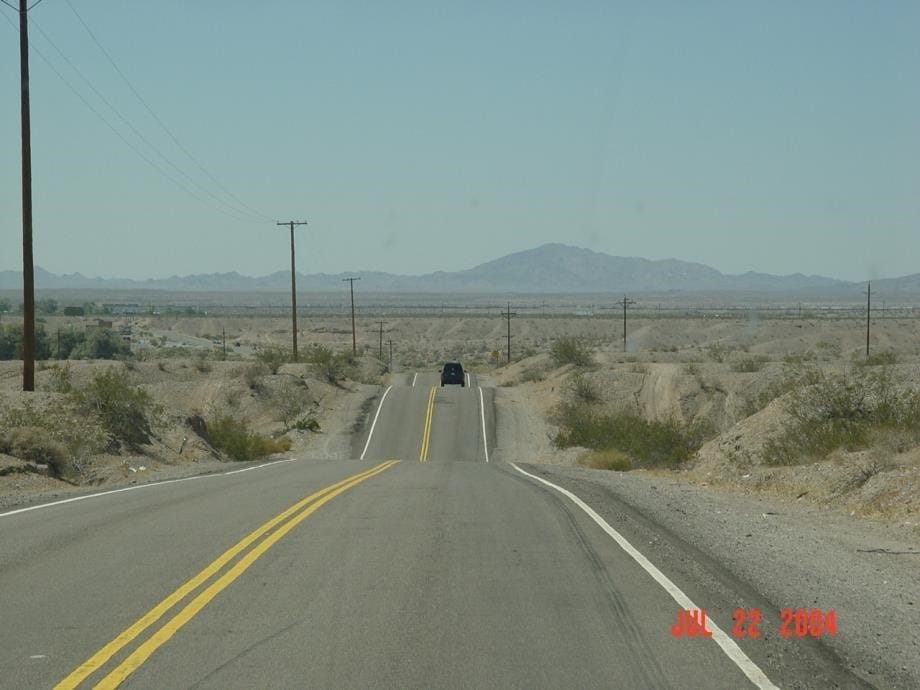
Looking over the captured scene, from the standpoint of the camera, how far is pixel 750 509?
1759cm

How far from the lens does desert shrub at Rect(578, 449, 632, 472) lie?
36.4 meters

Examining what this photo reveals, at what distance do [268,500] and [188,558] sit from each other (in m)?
5.76

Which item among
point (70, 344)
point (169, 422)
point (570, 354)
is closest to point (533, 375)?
point (570, 354)

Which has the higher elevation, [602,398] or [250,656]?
[250,656]

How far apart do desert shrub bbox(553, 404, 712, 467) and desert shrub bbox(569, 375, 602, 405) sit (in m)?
15.2

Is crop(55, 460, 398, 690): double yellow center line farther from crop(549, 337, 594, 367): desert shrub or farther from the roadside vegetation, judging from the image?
the roadside vegetation

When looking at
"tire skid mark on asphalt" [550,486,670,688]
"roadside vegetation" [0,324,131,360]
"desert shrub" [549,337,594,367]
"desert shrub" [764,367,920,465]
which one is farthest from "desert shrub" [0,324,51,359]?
"tire skid mark on asphalt" [550,486,670,688]

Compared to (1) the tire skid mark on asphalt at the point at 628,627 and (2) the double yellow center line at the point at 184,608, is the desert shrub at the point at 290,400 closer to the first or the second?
(2) the double yellow center line at the point at 184,608

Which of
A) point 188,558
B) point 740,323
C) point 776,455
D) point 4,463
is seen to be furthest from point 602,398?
point 740,323

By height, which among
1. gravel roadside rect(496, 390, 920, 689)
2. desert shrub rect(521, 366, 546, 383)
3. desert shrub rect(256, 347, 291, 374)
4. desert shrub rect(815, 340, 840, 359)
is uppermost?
gravel roadside rect(496, 390, 920, 689)

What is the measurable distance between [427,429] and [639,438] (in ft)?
67.8

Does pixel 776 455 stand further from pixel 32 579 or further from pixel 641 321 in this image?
pixel 641 321

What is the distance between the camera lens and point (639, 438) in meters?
39.2

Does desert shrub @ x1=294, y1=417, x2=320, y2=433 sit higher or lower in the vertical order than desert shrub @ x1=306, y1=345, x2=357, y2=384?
lower
